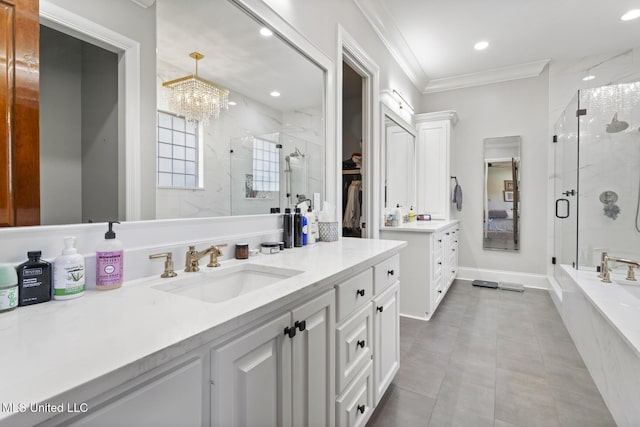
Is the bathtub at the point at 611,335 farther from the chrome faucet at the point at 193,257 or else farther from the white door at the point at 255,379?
the chrome faucet at the point at 193,257

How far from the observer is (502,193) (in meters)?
4.27

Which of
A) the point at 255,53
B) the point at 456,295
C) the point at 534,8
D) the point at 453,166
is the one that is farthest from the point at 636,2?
the point at 255,53

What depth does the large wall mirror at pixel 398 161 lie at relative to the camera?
319cm

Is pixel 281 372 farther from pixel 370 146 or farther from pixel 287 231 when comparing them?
pixel 370 146

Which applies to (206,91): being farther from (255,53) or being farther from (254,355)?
(254,355)

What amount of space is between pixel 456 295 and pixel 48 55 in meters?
3.95

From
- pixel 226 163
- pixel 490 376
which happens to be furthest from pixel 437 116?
pixel 226 163

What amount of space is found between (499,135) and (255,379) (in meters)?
4.61

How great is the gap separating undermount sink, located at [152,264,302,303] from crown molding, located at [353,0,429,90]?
2.31m

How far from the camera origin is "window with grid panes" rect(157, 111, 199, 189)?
1.17 metres

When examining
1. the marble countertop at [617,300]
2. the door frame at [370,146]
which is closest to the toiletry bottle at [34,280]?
the marble countertop at [617,300]

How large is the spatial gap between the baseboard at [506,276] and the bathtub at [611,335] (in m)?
1.70

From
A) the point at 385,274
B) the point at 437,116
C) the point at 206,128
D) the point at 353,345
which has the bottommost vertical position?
the point at 353,345

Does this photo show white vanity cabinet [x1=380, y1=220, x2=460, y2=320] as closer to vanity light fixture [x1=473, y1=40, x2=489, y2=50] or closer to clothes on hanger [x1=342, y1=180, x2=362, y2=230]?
clothes on hanger [x1=342, y1=180, x2=362, y2=230]
